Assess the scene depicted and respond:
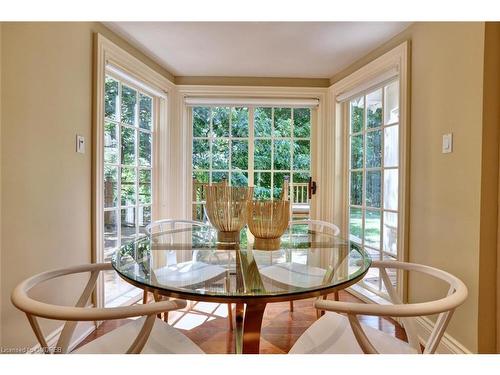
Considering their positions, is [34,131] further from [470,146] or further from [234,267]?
[470,146]

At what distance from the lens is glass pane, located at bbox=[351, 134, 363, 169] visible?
2.78 metres

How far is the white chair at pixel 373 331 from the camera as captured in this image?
855 mm

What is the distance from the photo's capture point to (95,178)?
1.97 meters

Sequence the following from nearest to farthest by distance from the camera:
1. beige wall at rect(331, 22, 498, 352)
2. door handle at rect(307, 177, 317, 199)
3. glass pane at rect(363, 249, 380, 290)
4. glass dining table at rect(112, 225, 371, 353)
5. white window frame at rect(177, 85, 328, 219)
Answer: glass dining table at rect(112, 225, 371, 353) < beige wall at rect(331, 22, 498, 352) < glass pane at rect(363, 249, 380, 290) < white window frame at rect(177, 85, 328, 219) < door handle at rect(307, 177, 317, 199)

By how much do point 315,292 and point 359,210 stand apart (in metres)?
2.05

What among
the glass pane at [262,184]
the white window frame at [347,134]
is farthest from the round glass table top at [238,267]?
the glass pane at [262,184]

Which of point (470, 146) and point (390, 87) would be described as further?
point (390, 87)

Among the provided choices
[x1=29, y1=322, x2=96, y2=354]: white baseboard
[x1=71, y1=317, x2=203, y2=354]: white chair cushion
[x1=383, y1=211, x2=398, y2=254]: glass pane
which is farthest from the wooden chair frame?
[x1=29, y1=322, x2=96, y2=354]: white baseboard

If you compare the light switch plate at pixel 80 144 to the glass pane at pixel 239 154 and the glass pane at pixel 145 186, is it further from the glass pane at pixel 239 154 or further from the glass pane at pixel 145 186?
the glass pane at pixel 239 154

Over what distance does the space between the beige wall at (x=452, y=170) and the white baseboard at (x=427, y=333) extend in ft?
0.12

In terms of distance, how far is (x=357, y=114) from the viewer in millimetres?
2834

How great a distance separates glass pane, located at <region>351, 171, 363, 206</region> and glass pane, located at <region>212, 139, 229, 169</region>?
4.24ft

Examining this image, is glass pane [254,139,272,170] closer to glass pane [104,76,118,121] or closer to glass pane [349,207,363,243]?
glass pane [349,207,363,243]
